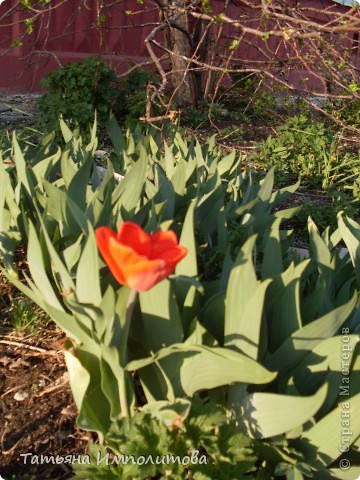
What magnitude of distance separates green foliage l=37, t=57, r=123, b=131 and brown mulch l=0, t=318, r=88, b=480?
9.80ft

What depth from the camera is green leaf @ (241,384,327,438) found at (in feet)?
3.92

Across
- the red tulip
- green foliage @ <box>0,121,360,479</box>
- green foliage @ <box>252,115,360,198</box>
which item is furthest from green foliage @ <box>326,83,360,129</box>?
the red tulip

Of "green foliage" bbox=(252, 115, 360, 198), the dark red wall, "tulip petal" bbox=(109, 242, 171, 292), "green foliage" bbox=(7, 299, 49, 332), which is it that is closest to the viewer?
"tulip petal" bbox=(109, 242, 171, 292)

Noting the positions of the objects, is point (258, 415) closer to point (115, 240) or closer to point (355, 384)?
point (355, 384)

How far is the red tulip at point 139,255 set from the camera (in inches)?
40.1

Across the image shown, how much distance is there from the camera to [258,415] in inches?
51.2

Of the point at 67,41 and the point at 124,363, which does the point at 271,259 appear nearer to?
the point at 124,363

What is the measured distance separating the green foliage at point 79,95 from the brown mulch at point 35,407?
2.99 metres

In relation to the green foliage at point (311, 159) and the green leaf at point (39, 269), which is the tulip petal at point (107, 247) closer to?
the green leaf at point (39, 269)

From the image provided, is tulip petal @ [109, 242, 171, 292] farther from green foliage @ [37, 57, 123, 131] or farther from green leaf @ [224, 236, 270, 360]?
green foliage @ [37, 57, 123, 131]

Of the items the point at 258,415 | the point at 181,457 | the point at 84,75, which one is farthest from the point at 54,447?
the point at 84,75

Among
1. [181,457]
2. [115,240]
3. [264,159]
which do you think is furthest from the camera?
[264,159]

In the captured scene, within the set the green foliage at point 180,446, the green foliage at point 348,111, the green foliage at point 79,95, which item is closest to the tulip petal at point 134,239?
the green foliage at point 180,446

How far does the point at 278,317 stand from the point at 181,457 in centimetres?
41
